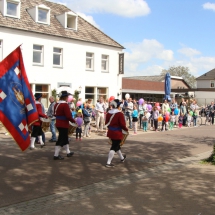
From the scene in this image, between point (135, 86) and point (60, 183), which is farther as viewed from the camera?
point (135, 86)

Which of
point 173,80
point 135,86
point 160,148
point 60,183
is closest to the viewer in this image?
point 60,183

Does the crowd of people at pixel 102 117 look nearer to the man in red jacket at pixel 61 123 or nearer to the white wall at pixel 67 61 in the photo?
the man in red jacket at pixel 61 123

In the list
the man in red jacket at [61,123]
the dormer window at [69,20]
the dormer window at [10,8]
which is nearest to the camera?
the man in red jacket at [61,123]

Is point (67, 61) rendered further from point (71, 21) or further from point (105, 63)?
point (105, 63)

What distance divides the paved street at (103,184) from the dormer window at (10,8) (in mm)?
15906

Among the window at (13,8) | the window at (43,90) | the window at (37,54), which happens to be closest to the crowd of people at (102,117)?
the window at (43,90)

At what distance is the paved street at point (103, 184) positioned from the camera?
554cm

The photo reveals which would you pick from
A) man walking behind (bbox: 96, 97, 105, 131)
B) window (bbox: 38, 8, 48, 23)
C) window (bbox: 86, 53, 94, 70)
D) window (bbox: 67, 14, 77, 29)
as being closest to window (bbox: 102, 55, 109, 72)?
window (bbox: 86, 53, 94, 70)

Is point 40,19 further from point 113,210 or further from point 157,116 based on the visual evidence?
point 113,210

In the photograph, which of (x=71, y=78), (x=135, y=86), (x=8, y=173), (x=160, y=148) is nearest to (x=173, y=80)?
(x=135, y=86)

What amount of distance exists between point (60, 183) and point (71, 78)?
2112 cm

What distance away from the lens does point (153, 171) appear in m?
8.30

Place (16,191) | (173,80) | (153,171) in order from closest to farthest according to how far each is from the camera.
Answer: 1. (16,191)
2. (153,171)
3. (173,80)

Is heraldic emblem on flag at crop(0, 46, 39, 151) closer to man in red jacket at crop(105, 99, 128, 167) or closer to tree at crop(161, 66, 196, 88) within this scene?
man in red jacket at crop(105, 99, 128, 167)
